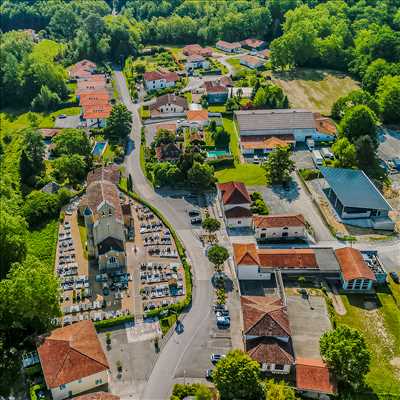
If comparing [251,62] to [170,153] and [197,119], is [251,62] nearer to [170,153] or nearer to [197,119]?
[197,119]

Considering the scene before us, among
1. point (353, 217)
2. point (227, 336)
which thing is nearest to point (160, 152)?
point (353, 217)

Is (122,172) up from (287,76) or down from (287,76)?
down

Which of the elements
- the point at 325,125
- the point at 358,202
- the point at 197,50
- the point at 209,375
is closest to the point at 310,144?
the point at 325,125

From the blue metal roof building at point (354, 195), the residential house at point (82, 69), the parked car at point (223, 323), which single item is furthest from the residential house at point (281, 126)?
the residential house at point (82, 69)

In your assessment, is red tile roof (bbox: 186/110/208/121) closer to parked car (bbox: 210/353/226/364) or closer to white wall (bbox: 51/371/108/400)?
parked car (bbox: 210/353/226/364)

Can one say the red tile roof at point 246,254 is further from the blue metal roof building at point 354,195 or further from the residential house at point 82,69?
the residential house at point 82,69

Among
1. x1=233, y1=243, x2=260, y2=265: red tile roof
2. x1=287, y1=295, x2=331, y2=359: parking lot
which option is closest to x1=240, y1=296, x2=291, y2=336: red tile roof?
x1=287, y1=295, x2=331, y2=359: parking lot

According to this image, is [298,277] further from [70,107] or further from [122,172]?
[70,107]
